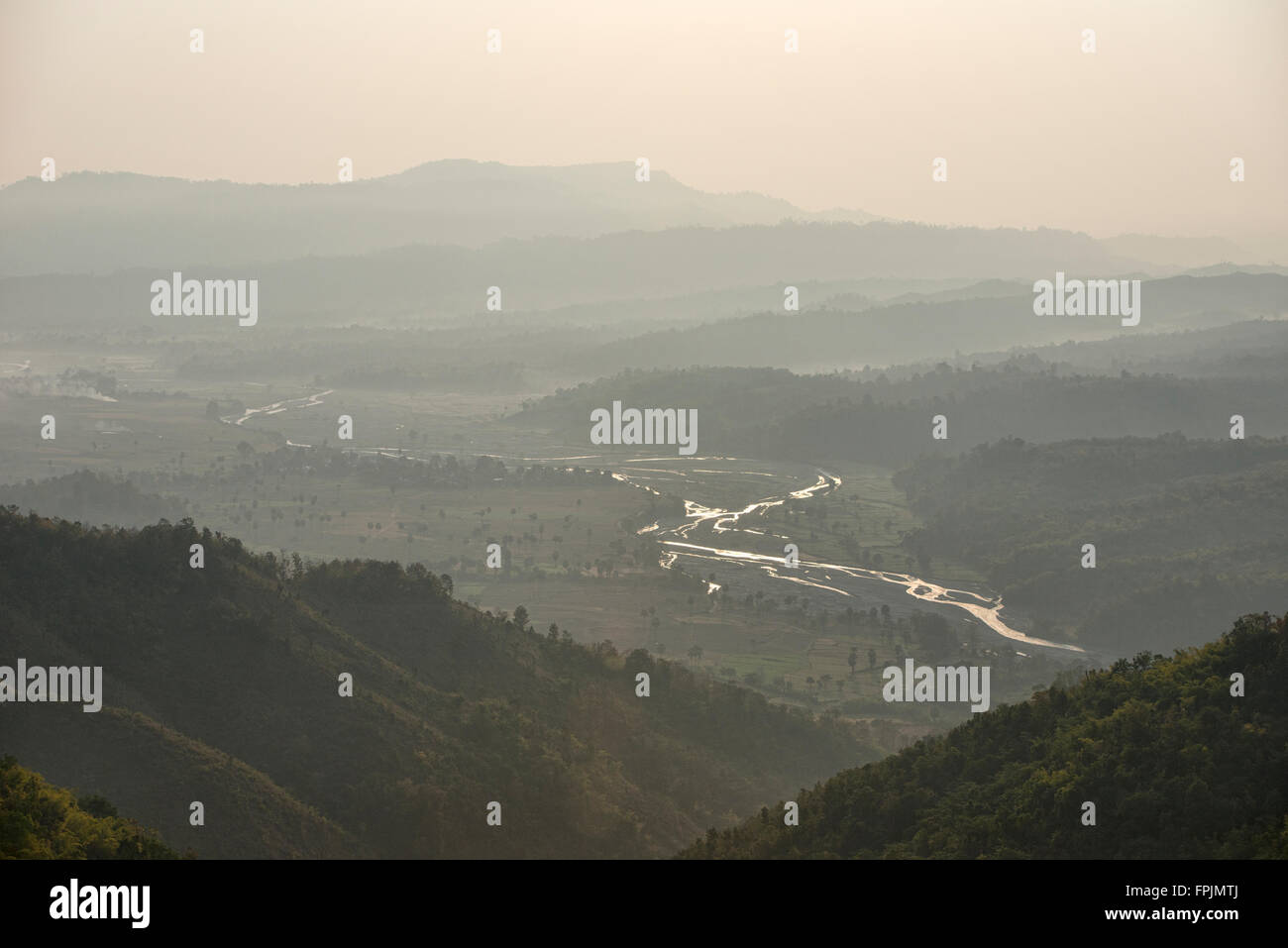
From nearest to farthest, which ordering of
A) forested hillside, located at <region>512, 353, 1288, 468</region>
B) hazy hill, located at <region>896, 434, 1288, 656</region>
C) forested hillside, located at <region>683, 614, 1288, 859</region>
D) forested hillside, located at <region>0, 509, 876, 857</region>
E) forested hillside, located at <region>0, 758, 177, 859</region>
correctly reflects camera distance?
forested hillside, located at <region>0, 758, 177, 859</region> < forested hillside, located at <region>683, 614, 1288, 859</region> < forested hillside, located at <region>0, 509, 876, 857</region> < hazy hill, located at <region>896, 434, 1288, 656</region> < forested hillside, located at <region>512, 353, 1288, 468</region>

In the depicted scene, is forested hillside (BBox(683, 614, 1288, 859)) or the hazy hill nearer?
forested hillside (BBox(683, 614, 1288, 859))

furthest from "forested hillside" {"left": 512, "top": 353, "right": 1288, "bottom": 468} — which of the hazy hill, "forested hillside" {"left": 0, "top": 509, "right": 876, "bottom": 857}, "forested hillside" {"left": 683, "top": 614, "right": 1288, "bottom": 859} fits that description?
"forested hillside" {"left": 683, "top": 614, "right": 1288, "bottom": 859}

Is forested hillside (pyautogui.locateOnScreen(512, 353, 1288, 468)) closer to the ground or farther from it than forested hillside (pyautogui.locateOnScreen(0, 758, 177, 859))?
farther from it

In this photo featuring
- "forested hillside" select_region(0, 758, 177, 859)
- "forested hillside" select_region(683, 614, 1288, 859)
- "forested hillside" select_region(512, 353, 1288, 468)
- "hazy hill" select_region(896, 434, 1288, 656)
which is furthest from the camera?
"forested hillside" select_region(512, 353, 1288, 468)

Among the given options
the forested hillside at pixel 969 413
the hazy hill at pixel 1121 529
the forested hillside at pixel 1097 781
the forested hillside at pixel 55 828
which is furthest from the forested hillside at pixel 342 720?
the forested hillside at pixel 969 413

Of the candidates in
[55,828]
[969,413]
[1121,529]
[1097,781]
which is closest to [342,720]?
[55,828]

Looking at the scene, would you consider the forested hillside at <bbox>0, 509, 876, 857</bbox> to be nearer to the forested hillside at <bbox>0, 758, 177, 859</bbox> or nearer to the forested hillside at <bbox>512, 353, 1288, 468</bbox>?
the forested hillside at <bbox>0, 758, 177, 859</bbox>

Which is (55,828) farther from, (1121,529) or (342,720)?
(1121,529)

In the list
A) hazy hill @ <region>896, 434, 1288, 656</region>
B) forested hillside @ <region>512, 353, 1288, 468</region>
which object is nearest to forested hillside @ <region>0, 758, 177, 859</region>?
hazy hill @ <region>896, 434, 1288, 656</region>
